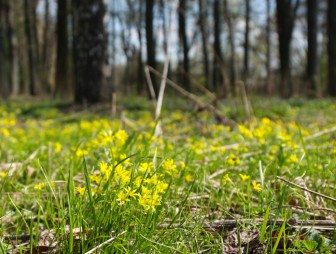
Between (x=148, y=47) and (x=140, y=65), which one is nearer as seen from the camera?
(x=148, y=47)

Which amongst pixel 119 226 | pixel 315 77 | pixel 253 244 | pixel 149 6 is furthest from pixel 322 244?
pixel 149 6

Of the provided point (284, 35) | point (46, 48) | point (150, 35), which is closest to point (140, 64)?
point (46, 48)

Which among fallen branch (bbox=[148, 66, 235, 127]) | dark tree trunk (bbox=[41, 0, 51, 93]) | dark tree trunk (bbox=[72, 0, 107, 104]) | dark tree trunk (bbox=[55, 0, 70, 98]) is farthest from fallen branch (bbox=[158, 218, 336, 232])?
dark tree trunk (bbox=[41, 0, 51, 93])

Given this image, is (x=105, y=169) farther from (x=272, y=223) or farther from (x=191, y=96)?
(x=191, y=96)

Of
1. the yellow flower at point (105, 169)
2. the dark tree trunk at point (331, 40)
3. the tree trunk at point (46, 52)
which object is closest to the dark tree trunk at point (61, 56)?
the tree trunk at point (46, 52)

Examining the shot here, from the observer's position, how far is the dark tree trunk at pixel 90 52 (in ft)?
30.7

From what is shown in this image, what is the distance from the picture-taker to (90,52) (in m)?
9.42

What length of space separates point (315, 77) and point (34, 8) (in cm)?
1518

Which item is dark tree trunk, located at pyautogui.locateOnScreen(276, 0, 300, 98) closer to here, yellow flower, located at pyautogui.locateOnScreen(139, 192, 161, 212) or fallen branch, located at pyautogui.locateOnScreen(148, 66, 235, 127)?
fallen branch, located at pyautogui.locateOnScreen(148, 66, 235, 127)

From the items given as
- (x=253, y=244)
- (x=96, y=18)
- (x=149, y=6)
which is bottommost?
(x=253, y=244)

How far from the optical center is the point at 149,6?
16844 mm

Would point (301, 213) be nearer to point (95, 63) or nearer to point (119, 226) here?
point (119, 226)

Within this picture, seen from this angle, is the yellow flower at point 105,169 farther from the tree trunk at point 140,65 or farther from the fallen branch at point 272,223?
the tree trunk at point 140,65

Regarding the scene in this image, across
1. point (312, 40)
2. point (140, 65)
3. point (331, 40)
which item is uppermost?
point (331, 40)
